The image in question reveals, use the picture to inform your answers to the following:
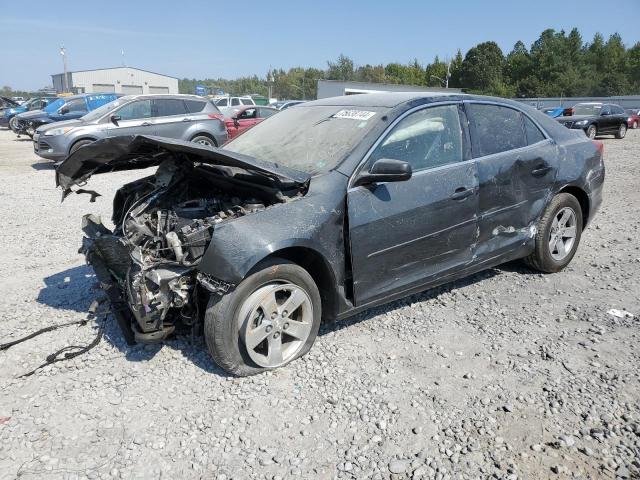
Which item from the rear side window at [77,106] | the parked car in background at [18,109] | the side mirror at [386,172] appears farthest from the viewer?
the parked car in background at [18,109]

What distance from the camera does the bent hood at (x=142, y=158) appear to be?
3.05 m

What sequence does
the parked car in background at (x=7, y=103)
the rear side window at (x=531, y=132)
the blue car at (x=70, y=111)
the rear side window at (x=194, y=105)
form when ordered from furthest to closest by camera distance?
1. the parked car in background at (x=7, y=103)
2. the blue car at (x=70, y=111)
3. the rear side window at (x=194, y=105)
4. the rear side window at (x=531, y=132)

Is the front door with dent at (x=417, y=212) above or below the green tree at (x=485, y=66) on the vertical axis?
below

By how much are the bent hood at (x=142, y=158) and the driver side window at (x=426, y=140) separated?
2.31ft

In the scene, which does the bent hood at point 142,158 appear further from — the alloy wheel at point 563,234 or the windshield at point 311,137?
the alloy wheel at point 563,234

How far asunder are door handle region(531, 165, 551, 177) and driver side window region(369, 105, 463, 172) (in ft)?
2.92

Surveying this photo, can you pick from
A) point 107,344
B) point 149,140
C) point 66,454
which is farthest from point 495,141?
point 66,454

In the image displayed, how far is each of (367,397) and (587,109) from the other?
68.9ft

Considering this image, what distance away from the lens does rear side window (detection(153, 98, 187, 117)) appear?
12148mm

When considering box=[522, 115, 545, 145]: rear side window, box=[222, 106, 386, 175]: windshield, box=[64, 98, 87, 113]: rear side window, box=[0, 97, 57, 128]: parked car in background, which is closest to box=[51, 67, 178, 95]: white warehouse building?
box=[0, 97, 57, 128]: parked car in background

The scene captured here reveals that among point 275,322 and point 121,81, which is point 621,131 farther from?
point 121,81

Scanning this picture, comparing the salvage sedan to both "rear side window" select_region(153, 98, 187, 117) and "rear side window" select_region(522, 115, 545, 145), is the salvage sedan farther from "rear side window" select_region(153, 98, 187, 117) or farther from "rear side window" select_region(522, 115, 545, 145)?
"rear side window" select_region(153, 98, 187, 117)

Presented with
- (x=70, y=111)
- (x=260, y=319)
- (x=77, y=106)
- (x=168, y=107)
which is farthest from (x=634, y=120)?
(x=260, y=319)

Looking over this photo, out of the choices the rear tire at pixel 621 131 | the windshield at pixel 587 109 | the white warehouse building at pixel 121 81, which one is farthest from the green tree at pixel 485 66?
the rear tire at pixel 621 131
